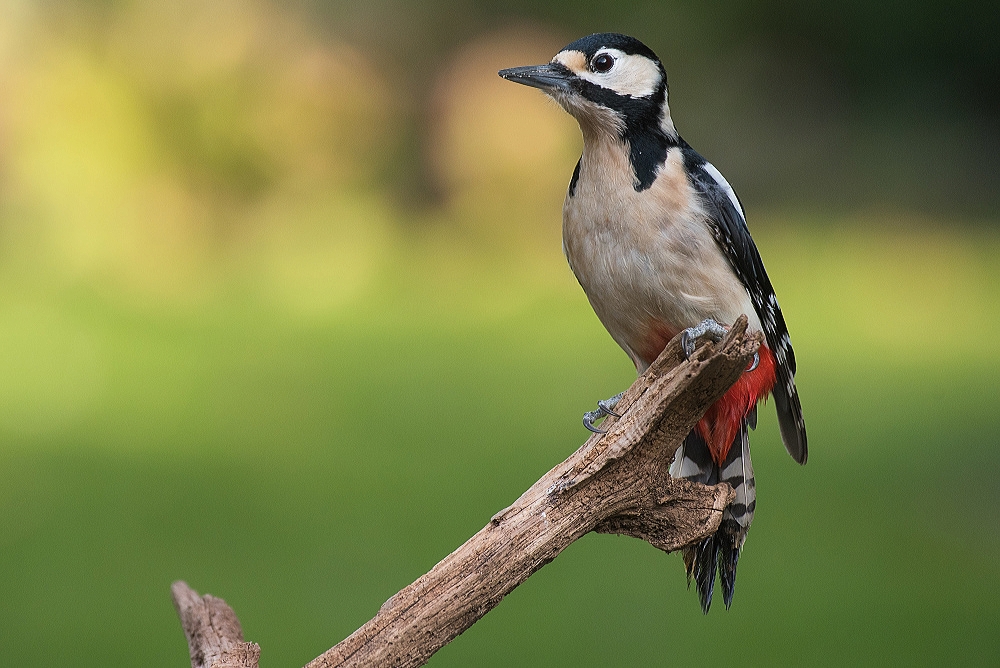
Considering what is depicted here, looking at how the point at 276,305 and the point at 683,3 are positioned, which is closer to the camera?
the point at 276,305

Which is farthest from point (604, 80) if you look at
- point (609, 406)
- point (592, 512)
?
point (592, 512)

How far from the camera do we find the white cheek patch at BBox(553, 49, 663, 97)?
229 centimetres

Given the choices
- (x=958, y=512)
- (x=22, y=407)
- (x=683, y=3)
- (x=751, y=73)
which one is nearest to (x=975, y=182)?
(x=751, y=73)

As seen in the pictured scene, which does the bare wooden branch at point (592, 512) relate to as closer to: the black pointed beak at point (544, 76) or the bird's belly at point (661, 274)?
the bird's belly at point (661, 274)

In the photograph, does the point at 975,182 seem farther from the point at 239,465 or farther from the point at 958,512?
the point at 239,465

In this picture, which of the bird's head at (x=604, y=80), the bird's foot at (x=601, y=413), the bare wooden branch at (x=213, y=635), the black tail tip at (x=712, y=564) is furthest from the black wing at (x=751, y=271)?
the bare wooden branch at (x=213, y=635)

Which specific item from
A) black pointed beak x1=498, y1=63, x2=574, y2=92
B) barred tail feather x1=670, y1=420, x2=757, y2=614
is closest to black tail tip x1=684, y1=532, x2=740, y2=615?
barred tail feather x1=670, y1=420, x2=757, y2=614

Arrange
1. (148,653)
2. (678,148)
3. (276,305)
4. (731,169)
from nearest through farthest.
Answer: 1. (678,148)
2. (148,653)
3. (276,305)
4. (731,169)

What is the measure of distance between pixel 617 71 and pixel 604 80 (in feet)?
0.10

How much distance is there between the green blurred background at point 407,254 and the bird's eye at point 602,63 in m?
2.82

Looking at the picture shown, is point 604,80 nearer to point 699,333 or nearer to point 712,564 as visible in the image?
point 699,333

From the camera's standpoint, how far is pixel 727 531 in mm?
2426

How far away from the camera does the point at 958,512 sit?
17.6 feet

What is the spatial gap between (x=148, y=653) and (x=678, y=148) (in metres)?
2.69
